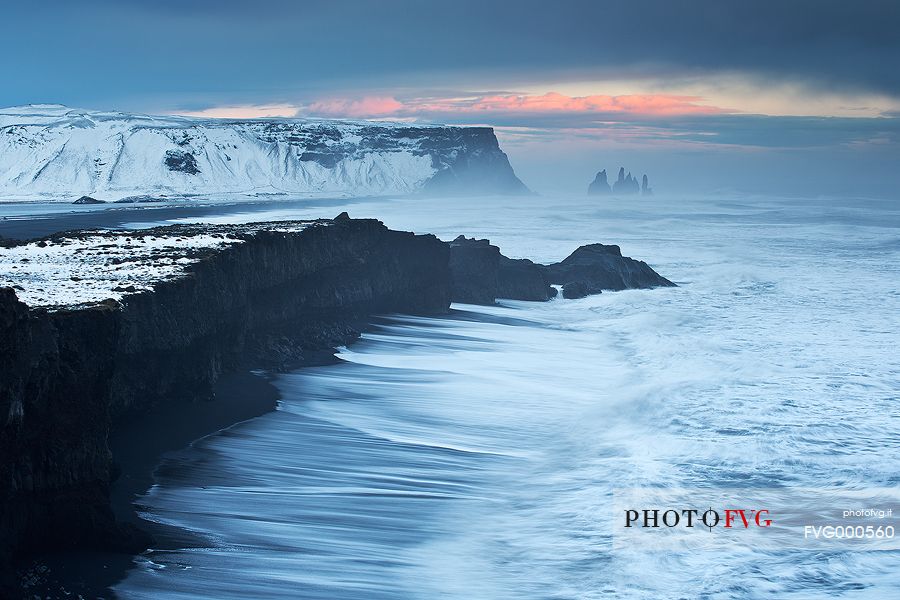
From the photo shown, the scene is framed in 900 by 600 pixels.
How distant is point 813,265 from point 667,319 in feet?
119

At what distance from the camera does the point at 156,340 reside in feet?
65.4

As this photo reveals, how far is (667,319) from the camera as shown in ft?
141

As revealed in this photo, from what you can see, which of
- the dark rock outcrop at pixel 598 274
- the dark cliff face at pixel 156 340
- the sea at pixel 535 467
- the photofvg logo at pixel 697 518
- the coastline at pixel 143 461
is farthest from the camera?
the dark rock outcrop at pixel 598 274

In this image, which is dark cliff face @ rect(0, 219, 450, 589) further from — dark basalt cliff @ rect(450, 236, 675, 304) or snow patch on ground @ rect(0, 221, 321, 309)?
dark basalt cliff @ rect(450, 236, 675, 304)

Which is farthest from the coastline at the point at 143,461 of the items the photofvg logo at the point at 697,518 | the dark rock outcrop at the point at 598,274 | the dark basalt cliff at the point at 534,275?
the dark rock outcrop at the point at 598,274

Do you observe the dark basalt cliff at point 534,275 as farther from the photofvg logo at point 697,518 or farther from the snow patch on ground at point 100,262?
the photofvg logo at point 697,518

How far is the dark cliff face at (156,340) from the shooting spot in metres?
12.5

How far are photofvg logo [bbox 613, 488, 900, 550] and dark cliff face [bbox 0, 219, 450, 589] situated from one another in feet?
27.0

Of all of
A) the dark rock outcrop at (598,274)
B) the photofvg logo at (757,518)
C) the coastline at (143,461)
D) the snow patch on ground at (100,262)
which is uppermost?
the snow patch on ground at (100,262)

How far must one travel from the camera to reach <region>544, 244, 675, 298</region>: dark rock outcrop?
5169 cm

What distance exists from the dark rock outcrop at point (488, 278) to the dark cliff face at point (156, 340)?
4470 mm

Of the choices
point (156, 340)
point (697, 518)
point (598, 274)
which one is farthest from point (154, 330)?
point (598, 274)

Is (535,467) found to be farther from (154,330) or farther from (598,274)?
(598,274)

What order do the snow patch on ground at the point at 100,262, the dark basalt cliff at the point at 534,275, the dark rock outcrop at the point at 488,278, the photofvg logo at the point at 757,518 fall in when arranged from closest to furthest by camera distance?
the photofvg logo at the point at 757,518
the snow patch on ground at the point at 100,262
the dark rock outcrop at the point at 488,278
the dark basalt cliff at the point at 534,275
